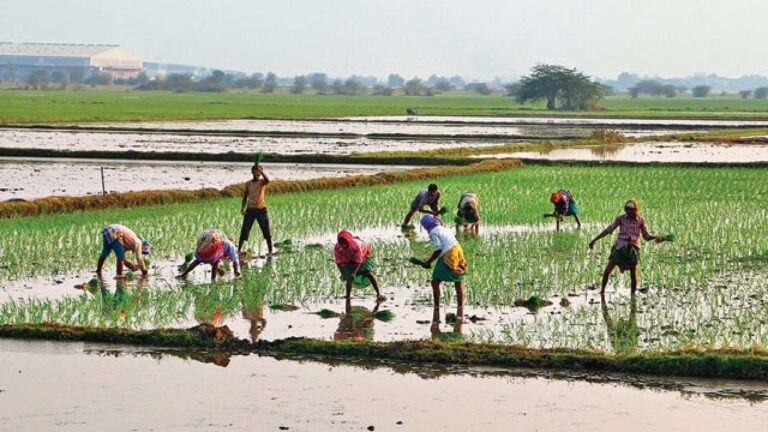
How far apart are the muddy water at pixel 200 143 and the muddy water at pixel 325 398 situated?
21785mm

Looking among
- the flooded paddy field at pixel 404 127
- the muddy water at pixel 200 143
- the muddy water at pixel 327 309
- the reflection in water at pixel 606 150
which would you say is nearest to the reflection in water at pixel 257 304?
the muddy water at pixel 327 309

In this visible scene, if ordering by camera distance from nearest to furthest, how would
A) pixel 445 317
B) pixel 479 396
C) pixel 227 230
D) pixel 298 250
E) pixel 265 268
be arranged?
pixel 479 396
pixel 445 317
pixel 265 268
pixel 298 250
pixel 227 230

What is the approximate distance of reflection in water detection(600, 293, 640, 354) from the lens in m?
8.04

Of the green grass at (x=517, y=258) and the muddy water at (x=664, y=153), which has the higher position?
the green grass at (x=517, y=258)

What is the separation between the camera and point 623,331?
861 centimetres

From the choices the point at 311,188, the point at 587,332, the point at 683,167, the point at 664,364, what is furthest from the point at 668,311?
the point at 683,167

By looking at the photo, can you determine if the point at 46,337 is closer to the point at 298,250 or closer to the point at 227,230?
the point at 298,250

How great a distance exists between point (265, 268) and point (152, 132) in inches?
1094

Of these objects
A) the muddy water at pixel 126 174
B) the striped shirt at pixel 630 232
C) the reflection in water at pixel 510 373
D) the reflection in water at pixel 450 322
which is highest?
the striped shirt at pixel 630 232

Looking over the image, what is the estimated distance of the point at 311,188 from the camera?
787 inches

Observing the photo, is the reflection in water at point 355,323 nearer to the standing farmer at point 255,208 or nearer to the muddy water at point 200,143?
the standing farmer at point 255,208

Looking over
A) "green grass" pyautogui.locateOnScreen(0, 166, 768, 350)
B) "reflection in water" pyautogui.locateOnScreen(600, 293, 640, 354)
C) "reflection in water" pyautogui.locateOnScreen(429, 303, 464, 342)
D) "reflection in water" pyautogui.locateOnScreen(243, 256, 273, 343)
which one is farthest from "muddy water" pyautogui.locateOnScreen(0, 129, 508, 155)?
"reflection in water" pyautogui.locateOnScreen(600, 293, 640, 354)

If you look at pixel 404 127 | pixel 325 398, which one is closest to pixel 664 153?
pixel 404 127

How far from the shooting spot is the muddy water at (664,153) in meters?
27.5
